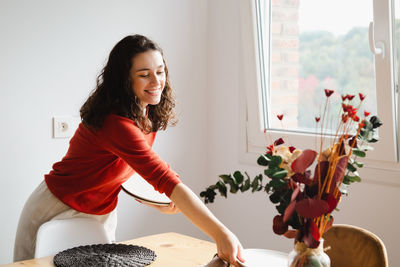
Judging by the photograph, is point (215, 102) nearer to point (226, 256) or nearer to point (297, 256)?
point (226, 256)

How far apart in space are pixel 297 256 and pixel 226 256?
9.9 inches

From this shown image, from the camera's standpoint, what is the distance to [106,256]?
1.55 meters

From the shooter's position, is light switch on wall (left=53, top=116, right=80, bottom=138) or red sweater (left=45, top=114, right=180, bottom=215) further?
light switch on wall (left=53, top=116, right=80, bottom=138)

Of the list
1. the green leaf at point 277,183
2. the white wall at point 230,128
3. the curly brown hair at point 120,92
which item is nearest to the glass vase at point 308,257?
the green leaf at point 277,183

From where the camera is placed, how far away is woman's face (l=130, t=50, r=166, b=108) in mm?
1759

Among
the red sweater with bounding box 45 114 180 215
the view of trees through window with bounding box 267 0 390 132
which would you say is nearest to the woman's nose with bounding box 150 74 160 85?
the red sweater with bounding box 45 114 180 215

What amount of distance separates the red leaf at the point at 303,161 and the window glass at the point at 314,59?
1.44m

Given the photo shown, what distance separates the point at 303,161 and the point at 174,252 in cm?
78

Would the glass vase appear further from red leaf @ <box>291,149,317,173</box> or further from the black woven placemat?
the black woven placemat

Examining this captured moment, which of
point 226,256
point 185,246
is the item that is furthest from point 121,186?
point 226,256

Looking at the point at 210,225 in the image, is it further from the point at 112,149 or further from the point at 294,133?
the point at 294,133

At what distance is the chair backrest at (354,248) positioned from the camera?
1.39 meters

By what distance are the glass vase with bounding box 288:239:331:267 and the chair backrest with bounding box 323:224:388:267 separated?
39cm

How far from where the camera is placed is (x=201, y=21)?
3.06m
